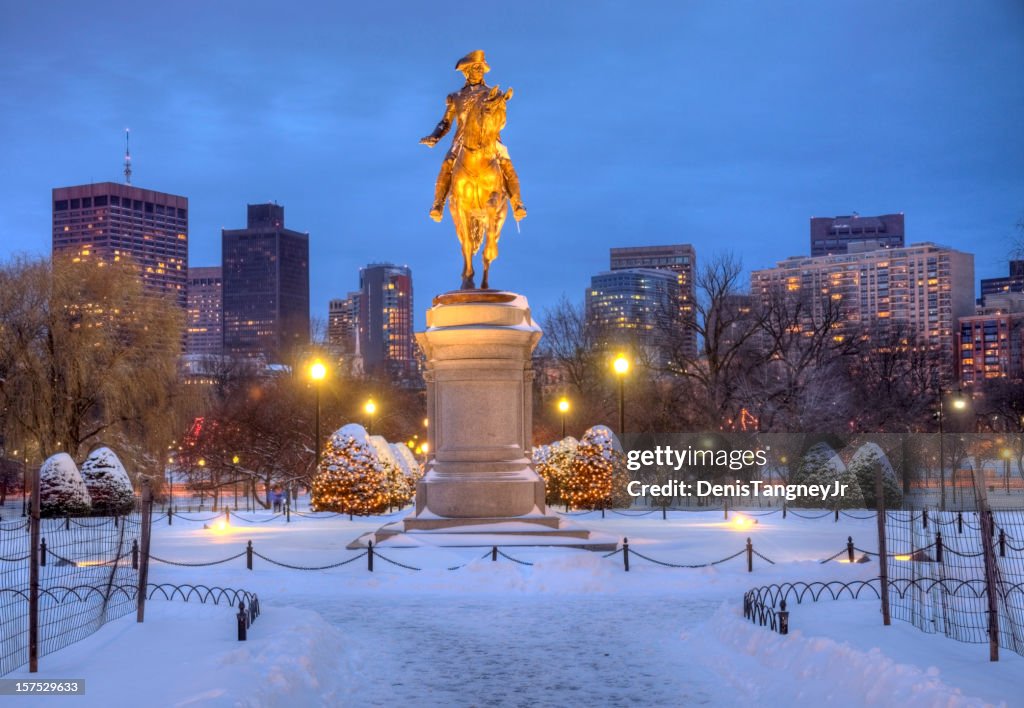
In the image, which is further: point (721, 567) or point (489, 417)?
point (489, 417)

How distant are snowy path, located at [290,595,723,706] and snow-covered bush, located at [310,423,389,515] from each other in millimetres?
16368

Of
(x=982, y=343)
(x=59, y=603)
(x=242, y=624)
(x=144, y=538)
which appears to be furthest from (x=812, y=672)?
(x=982, y=343)

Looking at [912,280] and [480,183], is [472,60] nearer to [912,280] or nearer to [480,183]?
[480,183]

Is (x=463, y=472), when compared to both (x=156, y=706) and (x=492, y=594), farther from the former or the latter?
(x=156, y=706)

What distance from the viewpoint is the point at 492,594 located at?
18219mm

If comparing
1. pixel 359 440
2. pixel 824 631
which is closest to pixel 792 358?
pixel 359 440

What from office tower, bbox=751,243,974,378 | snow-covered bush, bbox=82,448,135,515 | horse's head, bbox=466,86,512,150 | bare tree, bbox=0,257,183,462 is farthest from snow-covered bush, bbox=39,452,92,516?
office tower, bbox=751,243,974,378

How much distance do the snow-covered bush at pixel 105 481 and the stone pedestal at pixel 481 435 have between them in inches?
532

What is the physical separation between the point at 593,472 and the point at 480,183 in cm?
1368

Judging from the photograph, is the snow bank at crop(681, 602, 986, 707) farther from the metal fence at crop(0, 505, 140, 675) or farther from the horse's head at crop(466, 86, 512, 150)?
the horse's head at crop(466, 86, 512, 150)

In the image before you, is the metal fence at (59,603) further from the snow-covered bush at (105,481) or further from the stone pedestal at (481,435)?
the snow-covered bush at (105,481)

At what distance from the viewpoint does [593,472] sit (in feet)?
115

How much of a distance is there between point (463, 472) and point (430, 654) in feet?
30.6

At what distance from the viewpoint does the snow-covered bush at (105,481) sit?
1313 inches
